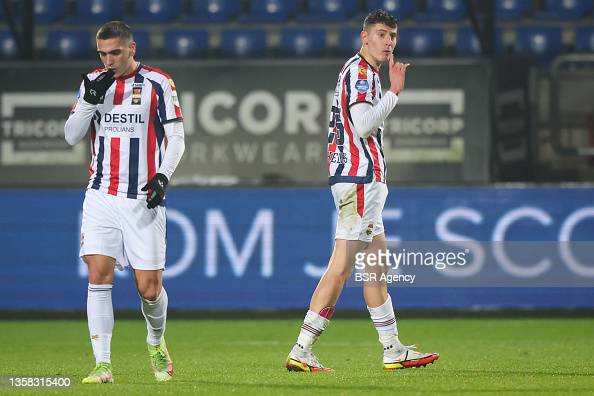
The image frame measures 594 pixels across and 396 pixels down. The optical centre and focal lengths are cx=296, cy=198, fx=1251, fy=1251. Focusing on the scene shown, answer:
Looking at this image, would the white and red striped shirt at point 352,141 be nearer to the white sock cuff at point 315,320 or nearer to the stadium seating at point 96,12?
the white sock cuff at point 315,320

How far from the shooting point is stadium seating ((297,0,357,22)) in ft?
45.5

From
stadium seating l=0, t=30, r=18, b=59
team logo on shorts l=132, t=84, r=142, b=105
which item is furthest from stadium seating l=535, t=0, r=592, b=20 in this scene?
team logo on shorts l=132, t=84, r=142, b=105

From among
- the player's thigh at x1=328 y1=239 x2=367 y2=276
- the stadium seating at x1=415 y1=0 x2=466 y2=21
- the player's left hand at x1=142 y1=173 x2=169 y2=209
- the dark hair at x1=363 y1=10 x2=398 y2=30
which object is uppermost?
the stadium seating at x1=415 y1=0 x2=466 y2=21

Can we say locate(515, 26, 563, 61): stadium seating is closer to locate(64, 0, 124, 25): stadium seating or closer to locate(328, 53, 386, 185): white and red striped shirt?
locate(64, 0, 124, 25): stadium seating

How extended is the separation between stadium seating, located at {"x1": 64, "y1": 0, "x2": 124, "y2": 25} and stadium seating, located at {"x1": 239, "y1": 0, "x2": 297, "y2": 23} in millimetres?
1398

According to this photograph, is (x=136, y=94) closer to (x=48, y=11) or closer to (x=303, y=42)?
(x=303, y=42)

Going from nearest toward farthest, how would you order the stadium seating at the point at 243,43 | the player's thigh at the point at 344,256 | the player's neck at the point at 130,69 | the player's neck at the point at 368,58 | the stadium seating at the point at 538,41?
1. the player's neck at the point at 130,69
2. the player's thigh at the point at 344,256
3. the player's neck at the point at 368,58
4. the stadium seating at the point at 243,43
5. the stadium seating at the point at 538,41

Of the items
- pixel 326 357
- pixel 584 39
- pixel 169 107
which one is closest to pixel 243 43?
pixel 584 39

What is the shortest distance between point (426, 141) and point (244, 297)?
7.37 ft

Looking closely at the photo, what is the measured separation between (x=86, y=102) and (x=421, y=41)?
26.3ft

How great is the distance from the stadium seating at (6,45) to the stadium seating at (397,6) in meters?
3.94

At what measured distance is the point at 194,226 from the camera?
38.3ft

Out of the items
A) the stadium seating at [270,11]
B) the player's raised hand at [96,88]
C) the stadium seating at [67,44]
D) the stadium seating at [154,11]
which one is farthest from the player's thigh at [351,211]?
the stadium seating at [154,11]

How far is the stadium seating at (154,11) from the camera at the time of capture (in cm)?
1404
